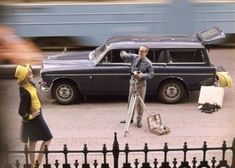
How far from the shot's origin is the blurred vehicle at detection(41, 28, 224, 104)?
29.2ft

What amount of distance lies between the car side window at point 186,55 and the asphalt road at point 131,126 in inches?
28.6

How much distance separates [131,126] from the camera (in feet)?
24.7

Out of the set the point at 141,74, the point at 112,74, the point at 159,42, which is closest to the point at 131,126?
the point at 141,74

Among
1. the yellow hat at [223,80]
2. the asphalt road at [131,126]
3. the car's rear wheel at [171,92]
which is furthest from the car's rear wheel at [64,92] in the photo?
the yellow hat at [223,80]

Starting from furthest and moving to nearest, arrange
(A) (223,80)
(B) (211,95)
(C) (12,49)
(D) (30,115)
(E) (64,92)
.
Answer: (A) (223,80) → (E) (64,92) → (B) (211,95) → (D) (30,115) → (C) (12,49)

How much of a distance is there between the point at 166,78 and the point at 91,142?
261cm

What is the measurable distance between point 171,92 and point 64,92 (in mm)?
1805

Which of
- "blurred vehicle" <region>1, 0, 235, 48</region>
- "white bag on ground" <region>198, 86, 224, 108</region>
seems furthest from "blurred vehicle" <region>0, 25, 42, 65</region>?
"blurred vehicle" <region>1, 0, 235, 48</region>

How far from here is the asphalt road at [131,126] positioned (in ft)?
22.5

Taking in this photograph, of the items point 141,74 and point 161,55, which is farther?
point 161,55

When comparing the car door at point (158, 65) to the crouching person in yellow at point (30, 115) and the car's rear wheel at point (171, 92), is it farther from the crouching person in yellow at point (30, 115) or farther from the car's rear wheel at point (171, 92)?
the crouching person in yellow at point (30, 115)

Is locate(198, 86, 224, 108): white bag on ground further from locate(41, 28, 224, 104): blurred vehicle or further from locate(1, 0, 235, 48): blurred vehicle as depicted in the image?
locate(1, 0, 235, 48): blurred vehicle

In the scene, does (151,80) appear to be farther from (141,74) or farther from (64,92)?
(141,74)

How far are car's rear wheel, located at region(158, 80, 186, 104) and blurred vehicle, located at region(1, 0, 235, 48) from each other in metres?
1.20
